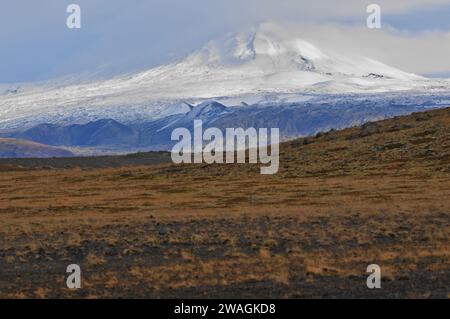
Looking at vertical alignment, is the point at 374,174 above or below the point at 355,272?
above

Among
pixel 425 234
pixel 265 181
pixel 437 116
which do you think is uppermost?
pixel 437 116

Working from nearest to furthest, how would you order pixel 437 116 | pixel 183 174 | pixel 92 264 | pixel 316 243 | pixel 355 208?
pixel 92 264 < pixel 316 243 < pixel 355 208 < pixel 183 174 < pixel 437 116

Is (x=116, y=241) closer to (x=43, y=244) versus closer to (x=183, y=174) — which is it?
(x=43, y=244)

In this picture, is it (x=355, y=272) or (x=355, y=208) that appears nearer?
(x=355, y=272)

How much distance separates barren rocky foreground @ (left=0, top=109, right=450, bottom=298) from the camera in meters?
19.3

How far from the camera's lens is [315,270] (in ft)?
67.2

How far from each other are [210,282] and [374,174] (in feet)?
110

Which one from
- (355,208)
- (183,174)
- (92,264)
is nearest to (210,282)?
(92,264)

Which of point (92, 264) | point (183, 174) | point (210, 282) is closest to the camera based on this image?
point (210, 282)

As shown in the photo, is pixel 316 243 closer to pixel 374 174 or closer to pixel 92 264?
pixel 92 264

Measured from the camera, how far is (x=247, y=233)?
1108 inches

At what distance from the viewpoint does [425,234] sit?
25.9 m

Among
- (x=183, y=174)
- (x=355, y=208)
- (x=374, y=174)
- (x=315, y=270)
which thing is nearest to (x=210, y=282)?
(x=315, y=270)

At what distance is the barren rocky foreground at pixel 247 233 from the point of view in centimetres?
1934
